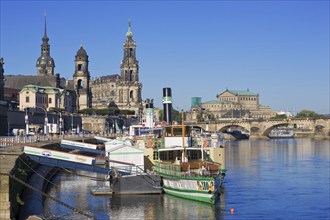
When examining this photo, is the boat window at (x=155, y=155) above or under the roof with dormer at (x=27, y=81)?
under

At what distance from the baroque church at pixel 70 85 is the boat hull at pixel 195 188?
103082 millimetres

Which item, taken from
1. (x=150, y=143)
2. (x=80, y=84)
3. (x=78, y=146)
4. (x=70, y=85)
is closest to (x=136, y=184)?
(x=150, y=143)

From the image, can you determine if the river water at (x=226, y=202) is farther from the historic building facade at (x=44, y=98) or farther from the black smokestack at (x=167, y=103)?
the historic building facade at (x=44, y=98)

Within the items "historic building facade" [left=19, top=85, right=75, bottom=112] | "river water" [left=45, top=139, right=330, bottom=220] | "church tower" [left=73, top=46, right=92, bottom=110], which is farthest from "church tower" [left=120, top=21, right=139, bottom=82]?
"river water" [left=45, top=139, right=330, bottom=220]

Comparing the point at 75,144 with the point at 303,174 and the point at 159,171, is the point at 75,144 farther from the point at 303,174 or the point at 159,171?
the point at 303,174

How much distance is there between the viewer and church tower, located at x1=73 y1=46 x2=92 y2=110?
→ 6964 inches

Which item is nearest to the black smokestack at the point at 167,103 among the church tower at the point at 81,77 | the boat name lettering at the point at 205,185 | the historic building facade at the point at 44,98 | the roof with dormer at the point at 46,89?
the boat name lettering at the point at 205,185

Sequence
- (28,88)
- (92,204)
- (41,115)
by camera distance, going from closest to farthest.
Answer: (92,204), (41,115), (28,88)

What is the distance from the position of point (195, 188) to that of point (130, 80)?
154 m

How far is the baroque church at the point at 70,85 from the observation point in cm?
14838

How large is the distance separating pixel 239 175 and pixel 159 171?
18658 millimetres

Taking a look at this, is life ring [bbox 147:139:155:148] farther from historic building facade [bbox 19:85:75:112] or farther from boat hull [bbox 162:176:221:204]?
historic building facade [bbox 19:85:75:112]

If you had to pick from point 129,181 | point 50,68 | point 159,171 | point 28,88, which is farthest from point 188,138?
point 50,68

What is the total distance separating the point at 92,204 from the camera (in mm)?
37438
